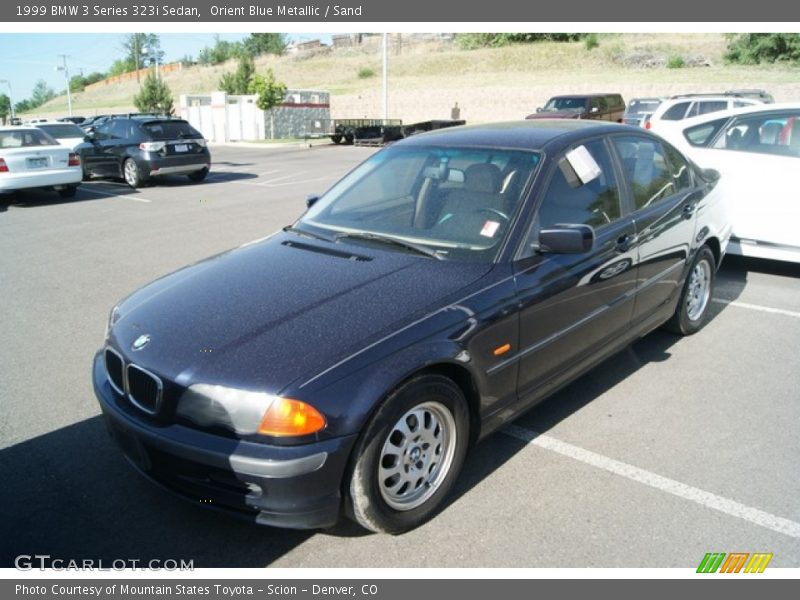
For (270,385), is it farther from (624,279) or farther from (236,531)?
(624,279)

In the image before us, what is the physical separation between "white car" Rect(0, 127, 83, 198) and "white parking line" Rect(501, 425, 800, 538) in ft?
41.4

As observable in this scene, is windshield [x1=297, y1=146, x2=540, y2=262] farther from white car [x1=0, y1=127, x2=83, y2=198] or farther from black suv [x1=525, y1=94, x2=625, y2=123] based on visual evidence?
black suv [x1=525, y1=94, x2=625, y2=123]

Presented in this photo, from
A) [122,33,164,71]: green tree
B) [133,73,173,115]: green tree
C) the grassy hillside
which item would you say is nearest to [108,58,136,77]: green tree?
[122,33,164,71]: green tree

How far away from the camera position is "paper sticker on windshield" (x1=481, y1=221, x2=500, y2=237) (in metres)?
3.51

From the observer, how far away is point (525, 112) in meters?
39.3

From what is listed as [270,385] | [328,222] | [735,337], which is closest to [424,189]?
[328,222]

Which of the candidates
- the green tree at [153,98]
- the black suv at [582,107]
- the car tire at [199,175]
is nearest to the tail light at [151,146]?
the car tire at [199,175]

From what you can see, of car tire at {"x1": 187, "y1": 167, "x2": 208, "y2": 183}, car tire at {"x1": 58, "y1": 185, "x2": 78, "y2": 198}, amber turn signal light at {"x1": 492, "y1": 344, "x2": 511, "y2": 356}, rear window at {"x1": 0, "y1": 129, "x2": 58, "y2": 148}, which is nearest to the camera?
amber turn signal light at {"x1": 492, "y1": 344, "x2": 511, "y2": 356}

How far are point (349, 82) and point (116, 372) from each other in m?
67.2

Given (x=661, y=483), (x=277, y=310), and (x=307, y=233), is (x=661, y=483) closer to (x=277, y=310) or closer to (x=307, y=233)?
(x=277, y=310)

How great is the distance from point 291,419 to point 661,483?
197cm

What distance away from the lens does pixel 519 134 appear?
13.4 ft

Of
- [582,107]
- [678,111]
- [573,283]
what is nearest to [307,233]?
[573,283]

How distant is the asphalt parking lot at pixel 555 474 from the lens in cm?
288
